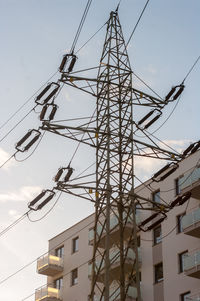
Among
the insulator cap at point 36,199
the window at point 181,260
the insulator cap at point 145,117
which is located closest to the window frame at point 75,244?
the window at point 181,260

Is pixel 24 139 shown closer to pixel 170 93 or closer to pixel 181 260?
pixel 170 93

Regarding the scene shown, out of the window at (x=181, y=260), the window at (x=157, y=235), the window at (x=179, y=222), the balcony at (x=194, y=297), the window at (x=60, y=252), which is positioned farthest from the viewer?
the window at (x=60, y=252)

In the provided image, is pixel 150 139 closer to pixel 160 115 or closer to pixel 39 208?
pixel 160 115

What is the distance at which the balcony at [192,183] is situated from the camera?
→ 125ft

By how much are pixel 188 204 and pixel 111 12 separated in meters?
15.6

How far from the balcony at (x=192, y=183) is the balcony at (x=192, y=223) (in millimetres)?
1452

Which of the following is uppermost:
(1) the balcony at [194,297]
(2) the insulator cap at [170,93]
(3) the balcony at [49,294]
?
(2) the insulator cap at [170,93]

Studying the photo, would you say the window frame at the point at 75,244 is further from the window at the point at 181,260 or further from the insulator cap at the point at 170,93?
the insulator cap at the point at 170,93

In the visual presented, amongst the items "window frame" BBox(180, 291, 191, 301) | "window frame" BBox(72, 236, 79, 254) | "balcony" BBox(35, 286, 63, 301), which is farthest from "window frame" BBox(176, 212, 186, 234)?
"balcony" BBox(35, 286, 63, 301)

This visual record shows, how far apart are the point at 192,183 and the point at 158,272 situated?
693 centimetres

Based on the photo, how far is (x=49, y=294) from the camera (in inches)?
1980

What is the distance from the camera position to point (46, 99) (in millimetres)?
26156

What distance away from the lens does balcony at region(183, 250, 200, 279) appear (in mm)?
35469

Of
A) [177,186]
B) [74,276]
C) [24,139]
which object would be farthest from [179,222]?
[24,139]
